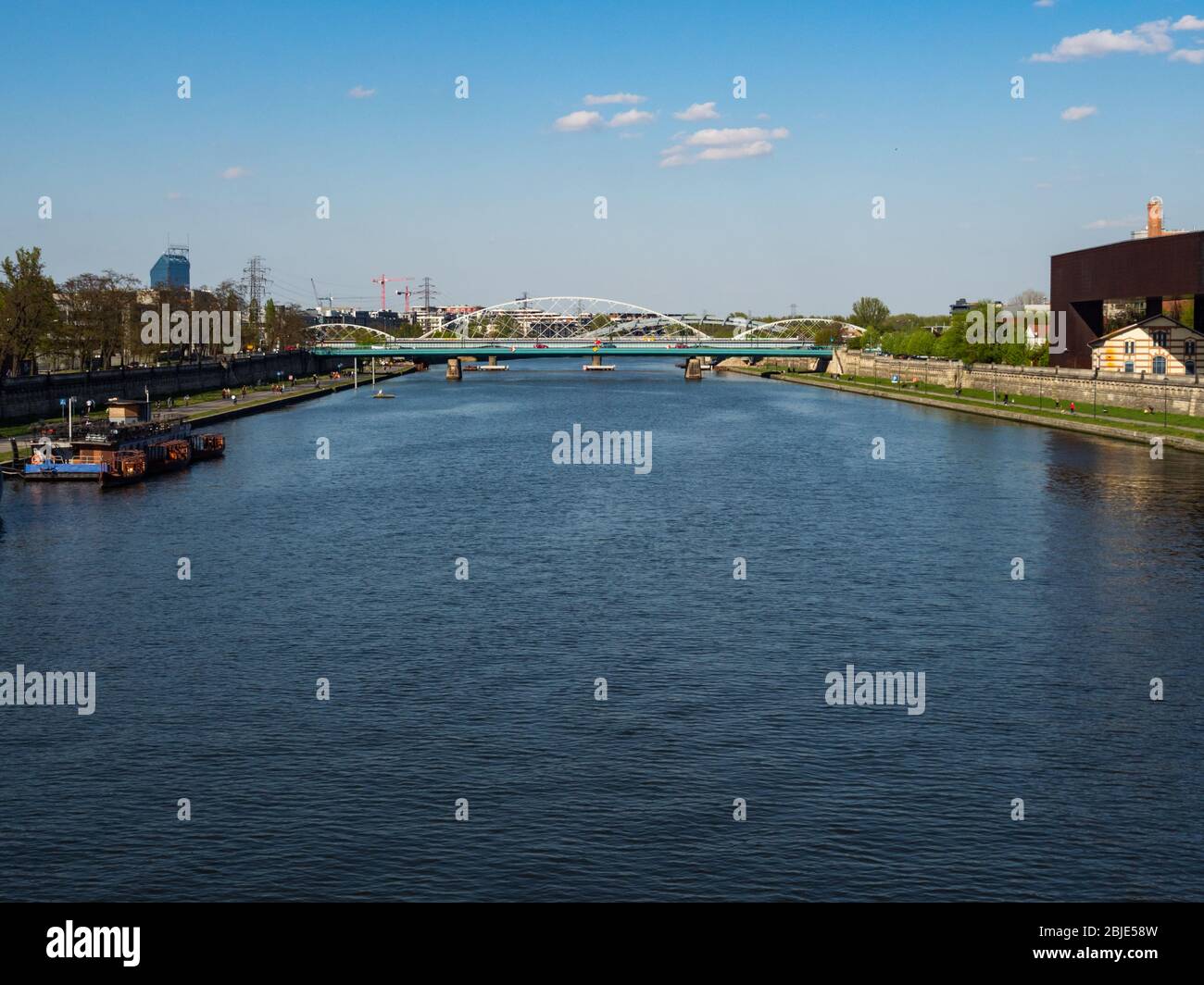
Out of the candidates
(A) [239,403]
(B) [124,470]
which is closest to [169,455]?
(B) [124,470]

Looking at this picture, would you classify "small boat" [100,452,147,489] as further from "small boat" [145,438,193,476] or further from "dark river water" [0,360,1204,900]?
"dark river water" [0,360,1204,900]

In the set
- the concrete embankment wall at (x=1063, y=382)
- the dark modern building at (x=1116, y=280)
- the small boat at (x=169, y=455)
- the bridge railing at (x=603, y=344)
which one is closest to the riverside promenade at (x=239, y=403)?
the small boat at (x=169, y=455)

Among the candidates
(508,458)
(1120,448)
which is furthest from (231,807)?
(1120,448)

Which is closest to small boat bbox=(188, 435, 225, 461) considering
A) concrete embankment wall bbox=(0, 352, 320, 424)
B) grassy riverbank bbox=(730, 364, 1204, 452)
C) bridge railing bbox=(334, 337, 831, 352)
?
concrete embankment wall bbox=(0, 352, 320, 424)

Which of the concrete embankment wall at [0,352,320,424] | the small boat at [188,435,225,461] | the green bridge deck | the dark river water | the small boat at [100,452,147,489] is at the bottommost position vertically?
the dark river water

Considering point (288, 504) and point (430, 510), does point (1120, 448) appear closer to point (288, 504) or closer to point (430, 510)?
point (430, 510)

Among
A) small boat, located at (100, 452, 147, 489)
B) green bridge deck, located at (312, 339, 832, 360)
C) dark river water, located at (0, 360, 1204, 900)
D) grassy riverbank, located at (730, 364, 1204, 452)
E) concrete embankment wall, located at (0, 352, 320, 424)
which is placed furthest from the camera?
green bridge deck, located at (312, 339, 832, 360)

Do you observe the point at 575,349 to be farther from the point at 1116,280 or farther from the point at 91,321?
the point at 1116,280
